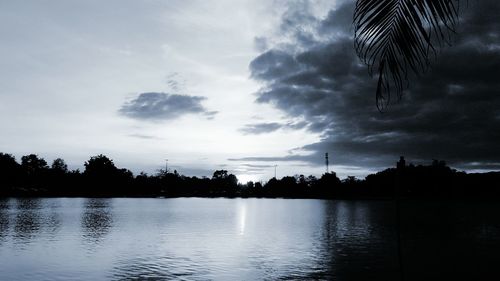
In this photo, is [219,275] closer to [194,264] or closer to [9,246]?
[194,264]

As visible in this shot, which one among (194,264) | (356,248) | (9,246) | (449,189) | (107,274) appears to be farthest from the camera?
(449,189)

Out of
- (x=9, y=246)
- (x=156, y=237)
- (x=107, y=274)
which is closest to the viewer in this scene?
(x=107, y=274)

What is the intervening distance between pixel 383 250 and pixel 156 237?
74.3ft

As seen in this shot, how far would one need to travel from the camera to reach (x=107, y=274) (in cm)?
2531

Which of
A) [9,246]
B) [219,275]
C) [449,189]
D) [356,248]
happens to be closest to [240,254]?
[219,275]

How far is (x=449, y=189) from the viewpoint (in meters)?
185

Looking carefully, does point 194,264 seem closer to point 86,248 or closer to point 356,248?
point 86,248

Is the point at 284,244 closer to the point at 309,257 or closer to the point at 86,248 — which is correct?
the point at 309,257

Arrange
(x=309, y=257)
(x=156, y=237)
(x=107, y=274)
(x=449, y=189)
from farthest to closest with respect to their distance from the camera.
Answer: (x=449, y=189), (x=156, y=237), (x=309, y=257), (x=107, y=274)

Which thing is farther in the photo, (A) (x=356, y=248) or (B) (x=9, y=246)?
(A) (x=356, y=248)

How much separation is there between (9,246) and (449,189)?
607ft

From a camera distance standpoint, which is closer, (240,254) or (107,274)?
(107,274)

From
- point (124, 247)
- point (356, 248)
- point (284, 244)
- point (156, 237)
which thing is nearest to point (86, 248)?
point (124, 247)

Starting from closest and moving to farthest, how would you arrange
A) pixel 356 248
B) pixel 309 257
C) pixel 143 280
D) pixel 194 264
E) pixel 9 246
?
1. pixel 143 280
2. pixel 194 264
3. pixel 309 257
4. pixel 9 246
5. pixel 356 248
